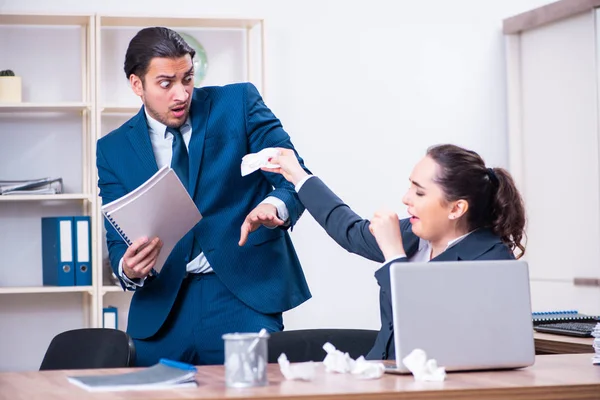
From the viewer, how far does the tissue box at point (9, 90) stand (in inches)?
161

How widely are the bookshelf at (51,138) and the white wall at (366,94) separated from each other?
30 cm

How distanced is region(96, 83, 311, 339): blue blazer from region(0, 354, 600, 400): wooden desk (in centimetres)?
72

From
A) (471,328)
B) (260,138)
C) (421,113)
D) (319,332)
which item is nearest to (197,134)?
(260,138)

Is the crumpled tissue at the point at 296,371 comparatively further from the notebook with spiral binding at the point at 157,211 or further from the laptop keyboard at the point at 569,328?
the laptop keyboard at the point at 569,328

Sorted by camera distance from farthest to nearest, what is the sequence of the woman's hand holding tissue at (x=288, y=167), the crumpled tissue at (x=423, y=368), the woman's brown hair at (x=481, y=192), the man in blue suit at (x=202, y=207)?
the man in blue suit at (x=202, y=207)
the woman's hand holding tissue at (x=288, y=167)
the woman's brown hair at (x=481, y=192)
the crumpled tissue at (x=423, y=368)

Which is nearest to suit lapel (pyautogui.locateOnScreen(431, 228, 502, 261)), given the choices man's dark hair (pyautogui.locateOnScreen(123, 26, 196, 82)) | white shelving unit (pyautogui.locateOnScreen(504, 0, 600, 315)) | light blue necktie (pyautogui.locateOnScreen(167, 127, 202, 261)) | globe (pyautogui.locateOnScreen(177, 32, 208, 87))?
light blue necktie (pyautogui.locateOnScreen(167, 127, 202, 261))

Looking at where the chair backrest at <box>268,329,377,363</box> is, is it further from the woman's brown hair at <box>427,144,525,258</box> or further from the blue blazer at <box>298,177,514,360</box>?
the woman's brown hair at <box>427,144,525,258</box>

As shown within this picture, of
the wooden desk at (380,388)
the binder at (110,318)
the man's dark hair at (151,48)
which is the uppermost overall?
the man's dark hair at (151,48)

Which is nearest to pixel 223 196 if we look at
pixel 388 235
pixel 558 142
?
pixel 388 235

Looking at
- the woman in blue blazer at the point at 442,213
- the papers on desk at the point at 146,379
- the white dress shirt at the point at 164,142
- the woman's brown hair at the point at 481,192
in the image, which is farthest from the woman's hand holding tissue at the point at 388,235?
the white dress shirt at the point at 164,142

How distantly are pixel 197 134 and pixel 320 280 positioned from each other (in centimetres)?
216

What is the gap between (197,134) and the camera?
8.34ft

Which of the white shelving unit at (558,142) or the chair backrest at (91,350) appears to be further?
the white shelving unit at (558,142)

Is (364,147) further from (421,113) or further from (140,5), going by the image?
(140,5)
